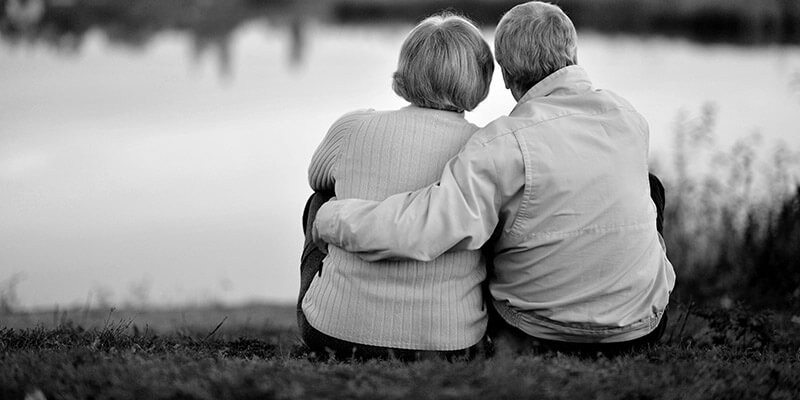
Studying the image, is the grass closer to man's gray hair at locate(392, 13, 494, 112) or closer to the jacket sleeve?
the jacket sleeve

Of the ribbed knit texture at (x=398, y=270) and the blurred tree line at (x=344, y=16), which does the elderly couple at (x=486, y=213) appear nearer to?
the ribbed knit texture at (x=398, y=270)

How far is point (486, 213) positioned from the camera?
324 cm

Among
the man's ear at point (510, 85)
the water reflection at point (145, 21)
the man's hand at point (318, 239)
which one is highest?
the man's ear at point (510, 85)

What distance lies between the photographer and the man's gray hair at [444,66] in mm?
3445

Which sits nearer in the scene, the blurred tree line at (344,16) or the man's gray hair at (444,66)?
the man's gray hair at (444,66)

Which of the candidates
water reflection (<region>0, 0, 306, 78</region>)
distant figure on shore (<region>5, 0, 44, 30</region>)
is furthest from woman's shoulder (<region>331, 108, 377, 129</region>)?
distant figure on shore (<region>5, 0, 44, 30</region>)

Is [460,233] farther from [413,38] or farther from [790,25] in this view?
[790,25]

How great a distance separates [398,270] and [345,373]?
0.57 m

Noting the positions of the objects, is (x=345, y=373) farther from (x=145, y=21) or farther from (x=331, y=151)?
(x=145, y=21)

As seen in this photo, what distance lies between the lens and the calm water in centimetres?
830

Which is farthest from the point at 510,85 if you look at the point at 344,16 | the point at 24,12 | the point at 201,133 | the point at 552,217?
the point at 344,16

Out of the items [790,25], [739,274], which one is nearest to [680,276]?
[739,274]

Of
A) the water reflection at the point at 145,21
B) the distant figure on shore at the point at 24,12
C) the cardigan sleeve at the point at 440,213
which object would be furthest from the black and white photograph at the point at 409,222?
the distant figure on shore at the point at 24,12

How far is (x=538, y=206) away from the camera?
3293 millimetres
